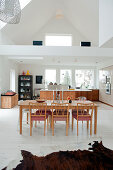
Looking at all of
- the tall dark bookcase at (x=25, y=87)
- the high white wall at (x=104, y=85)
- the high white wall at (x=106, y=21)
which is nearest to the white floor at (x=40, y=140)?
the high white wall at (x=106, y=21)

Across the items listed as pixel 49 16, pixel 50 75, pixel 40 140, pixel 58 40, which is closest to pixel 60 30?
pixel 58 40

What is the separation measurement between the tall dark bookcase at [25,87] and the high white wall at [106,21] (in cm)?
638

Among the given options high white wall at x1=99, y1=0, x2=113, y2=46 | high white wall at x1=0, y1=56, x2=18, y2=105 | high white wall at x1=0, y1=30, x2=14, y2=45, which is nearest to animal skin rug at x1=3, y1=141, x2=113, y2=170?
high white wall at x1=99, y1=0, x2=113, y2=46

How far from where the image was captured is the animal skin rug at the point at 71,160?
2432 mm

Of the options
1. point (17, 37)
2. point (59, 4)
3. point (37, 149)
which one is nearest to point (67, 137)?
point (37, 149)

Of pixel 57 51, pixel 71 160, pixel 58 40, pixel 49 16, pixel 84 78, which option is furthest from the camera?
pixel 84 78

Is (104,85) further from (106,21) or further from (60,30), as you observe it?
(106,21)

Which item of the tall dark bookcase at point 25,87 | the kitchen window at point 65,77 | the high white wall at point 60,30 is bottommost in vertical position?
the tall dark bookcase at point 25,87

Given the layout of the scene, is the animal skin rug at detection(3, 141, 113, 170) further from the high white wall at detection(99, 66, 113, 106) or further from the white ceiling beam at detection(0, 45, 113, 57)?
the high white wall at detection(99, 66, 113, 106)

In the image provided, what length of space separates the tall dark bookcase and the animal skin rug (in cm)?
774

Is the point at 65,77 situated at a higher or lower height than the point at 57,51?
lower

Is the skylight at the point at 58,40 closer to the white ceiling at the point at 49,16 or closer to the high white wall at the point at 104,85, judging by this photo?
the white ceiling at the point at 49,16

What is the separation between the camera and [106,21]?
15.0 ft

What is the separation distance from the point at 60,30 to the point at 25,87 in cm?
438
